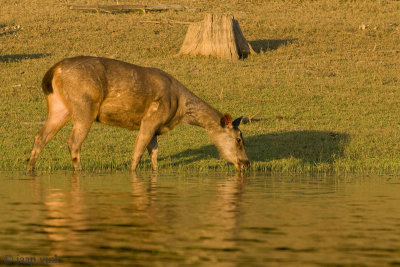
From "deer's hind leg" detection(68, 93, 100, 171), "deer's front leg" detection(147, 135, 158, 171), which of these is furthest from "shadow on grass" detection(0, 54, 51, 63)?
"deer's hind leg" detection(68, 93, 100, 171)

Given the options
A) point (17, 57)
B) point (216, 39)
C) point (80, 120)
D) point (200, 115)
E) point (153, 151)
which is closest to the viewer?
point (80, 120)

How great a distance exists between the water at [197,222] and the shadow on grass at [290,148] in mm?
4020

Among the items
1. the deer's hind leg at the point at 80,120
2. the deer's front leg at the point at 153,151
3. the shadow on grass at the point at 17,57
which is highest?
the shadow on grass at the point at 17,57

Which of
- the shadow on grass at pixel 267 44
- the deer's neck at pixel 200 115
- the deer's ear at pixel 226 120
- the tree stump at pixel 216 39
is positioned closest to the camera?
the deer's ear at pixel 226 120

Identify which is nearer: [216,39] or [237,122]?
[237,122]

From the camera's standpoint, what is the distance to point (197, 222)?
8867mm

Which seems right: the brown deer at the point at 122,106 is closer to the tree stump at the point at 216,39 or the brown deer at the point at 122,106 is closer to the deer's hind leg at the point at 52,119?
the deer's hind leg at the point at 52,119

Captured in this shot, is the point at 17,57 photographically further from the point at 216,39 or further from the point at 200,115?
the point at 200,115

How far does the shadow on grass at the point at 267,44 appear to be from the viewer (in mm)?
36053

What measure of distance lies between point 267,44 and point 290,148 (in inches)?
749

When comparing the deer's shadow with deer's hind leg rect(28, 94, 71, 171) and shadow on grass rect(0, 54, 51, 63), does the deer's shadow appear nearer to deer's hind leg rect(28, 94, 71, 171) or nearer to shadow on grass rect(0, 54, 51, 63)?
deer's hind leg rect(28, 94, 71, 171)

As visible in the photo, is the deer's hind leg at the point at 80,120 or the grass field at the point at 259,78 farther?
the grass field at the point at 259,78

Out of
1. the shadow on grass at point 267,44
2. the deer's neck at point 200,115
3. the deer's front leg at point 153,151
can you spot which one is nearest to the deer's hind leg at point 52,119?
the deer's front leg at point 153,151

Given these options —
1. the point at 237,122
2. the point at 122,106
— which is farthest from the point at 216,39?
the point at 122,106
